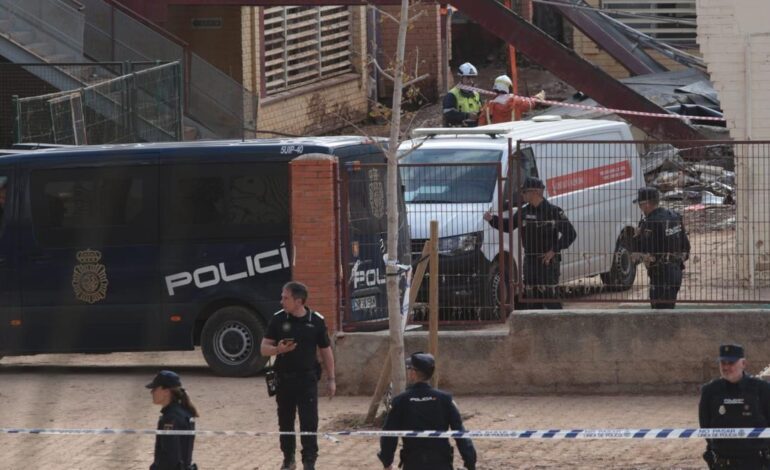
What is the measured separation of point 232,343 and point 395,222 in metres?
3.39

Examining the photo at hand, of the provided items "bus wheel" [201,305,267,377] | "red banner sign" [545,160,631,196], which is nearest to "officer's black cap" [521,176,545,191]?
"red banner sign" [545,160,631,196]

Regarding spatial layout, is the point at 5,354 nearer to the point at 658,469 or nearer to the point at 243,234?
the point at 243,234

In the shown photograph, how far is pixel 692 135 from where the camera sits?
73.3 ft

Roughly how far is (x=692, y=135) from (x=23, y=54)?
34.7 feet

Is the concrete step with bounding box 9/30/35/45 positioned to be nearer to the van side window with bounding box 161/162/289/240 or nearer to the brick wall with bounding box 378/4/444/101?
the brick wall with bounding box 378/4/444/101

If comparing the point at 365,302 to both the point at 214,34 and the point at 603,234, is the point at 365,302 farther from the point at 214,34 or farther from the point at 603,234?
the point at 214,34

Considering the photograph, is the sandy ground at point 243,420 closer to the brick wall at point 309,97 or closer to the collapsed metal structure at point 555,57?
the collapsed metal structure at point 555,57

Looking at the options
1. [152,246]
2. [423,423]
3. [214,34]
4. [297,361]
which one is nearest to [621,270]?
[297,361]

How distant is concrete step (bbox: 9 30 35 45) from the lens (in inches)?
993

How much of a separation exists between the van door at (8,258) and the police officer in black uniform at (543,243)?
4.75 m

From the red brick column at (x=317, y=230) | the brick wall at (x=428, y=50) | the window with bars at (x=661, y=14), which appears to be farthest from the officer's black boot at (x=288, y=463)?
the window with bars at (x=661, y=14)

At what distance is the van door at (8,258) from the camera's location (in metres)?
15.3

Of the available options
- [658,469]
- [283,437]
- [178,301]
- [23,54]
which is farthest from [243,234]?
[23,54]

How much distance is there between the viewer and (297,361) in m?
11.3
